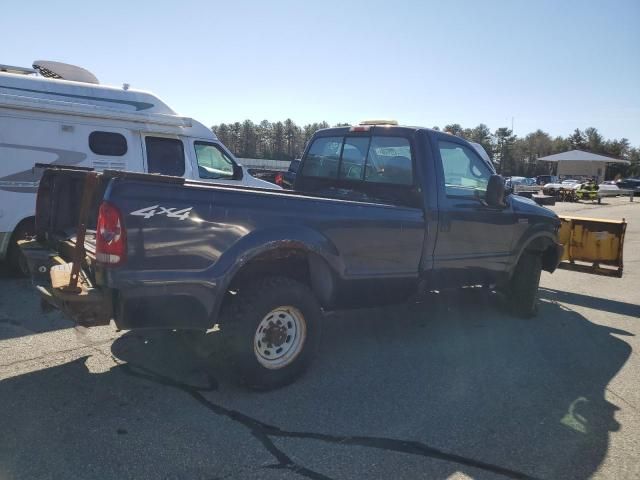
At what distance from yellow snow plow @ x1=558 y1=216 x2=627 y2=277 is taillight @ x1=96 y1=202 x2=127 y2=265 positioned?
653 centimetres

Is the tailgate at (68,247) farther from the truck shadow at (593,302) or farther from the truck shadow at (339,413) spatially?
the truck shadow at (593,302)

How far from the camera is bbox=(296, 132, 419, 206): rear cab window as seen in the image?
5.12 metres

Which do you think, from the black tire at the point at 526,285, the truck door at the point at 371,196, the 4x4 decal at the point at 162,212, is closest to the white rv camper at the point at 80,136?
the truck door at the point at 371,196

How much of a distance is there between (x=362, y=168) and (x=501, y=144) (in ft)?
329

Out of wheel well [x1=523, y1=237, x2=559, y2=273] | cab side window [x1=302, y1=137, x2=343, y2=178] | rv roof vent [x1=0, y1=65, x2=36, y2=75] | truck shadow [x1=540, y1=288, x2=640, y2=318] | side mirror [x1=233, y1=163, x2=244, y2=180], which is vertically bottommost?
truck shadow [x1=540, y1=288, x2=640, y2=318]

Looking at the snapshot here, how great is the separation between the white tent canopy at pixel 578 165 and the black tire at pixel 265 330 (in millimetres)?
80994

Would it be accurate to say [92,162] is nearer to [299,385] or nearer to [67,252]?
[67,252]

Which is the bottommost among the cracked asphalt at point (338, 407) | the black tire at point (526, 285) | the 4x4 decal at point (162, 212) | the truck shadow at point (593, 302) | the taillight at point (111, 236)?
the truck shadow at point (593, 302)

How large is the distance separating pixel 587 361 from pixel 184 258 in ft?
12.7

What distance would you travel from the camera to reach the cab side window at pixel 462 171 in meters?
5.29

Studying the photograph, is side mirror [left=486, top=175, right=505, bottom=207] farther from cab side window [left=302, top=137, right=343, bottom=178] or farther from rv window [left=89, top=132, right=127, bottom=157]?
rv window [left=89, top=132, right=127, bottom=157]

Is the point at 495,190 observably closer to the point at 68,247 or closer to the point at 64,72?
the point at 68,247

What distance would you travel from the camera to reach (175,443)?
321 centimetres

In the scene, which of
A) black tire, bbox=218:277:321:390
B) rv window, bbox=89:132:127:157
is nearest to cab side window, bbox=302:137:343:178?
black tire, bbox=218:277:321:390
